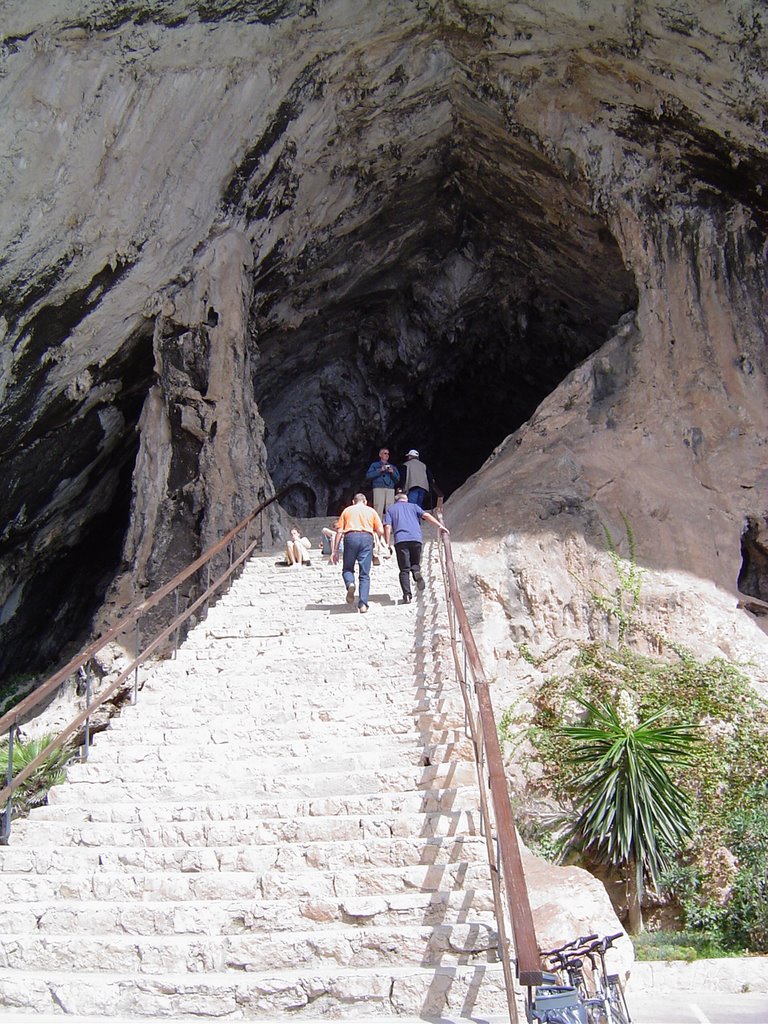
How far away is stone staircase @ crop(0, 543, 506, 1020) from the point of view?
5344 mm

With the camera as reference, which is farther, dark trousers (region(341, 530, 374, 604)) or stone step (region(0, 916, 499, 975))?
dark trousers (region(341, 530, 374, 604))

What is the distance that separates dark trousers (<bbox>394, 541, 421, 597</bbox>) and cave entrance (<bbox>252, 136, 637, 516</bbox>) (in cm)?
724

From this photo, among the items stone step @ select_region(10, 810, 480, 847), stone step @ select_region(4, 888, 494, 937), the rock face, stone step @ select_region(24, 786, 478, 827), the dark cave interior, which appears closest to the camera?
stone step @ select_region(4, 888, 494, 937)

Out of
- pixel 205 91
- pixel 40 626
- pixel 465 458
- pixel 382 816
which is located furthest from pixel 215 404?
pixel 465 458

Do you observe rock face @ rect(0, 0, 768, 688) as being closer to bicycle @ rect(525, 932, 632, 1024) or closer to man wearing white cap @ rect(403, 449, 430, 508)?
man wearing white cap @ rect(403, 449, 430, 508)

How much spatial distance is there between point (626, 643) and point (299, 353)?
32.9 ft

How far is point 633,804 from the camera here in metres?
8.80

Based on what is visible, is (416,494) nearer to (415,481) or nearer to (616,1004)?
(415,481)

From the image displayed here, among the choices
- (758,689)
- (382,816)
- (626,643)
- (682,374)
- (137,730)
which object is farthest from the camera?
(682,374)

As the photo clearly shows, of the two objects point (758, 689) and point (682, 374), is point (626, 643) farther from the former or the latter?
point (682, 374)

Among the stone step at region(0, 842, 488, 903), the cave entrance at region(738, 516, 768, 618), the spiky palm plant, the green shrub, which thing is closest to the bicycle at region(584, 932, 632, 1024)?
the stone step at region(0, 842, 488, 903)

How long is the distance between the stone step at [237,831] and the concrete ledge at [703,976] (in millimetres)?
1982

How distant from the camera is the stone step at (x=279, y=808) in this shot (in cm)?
679

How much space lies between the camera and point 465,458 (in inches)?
1046
